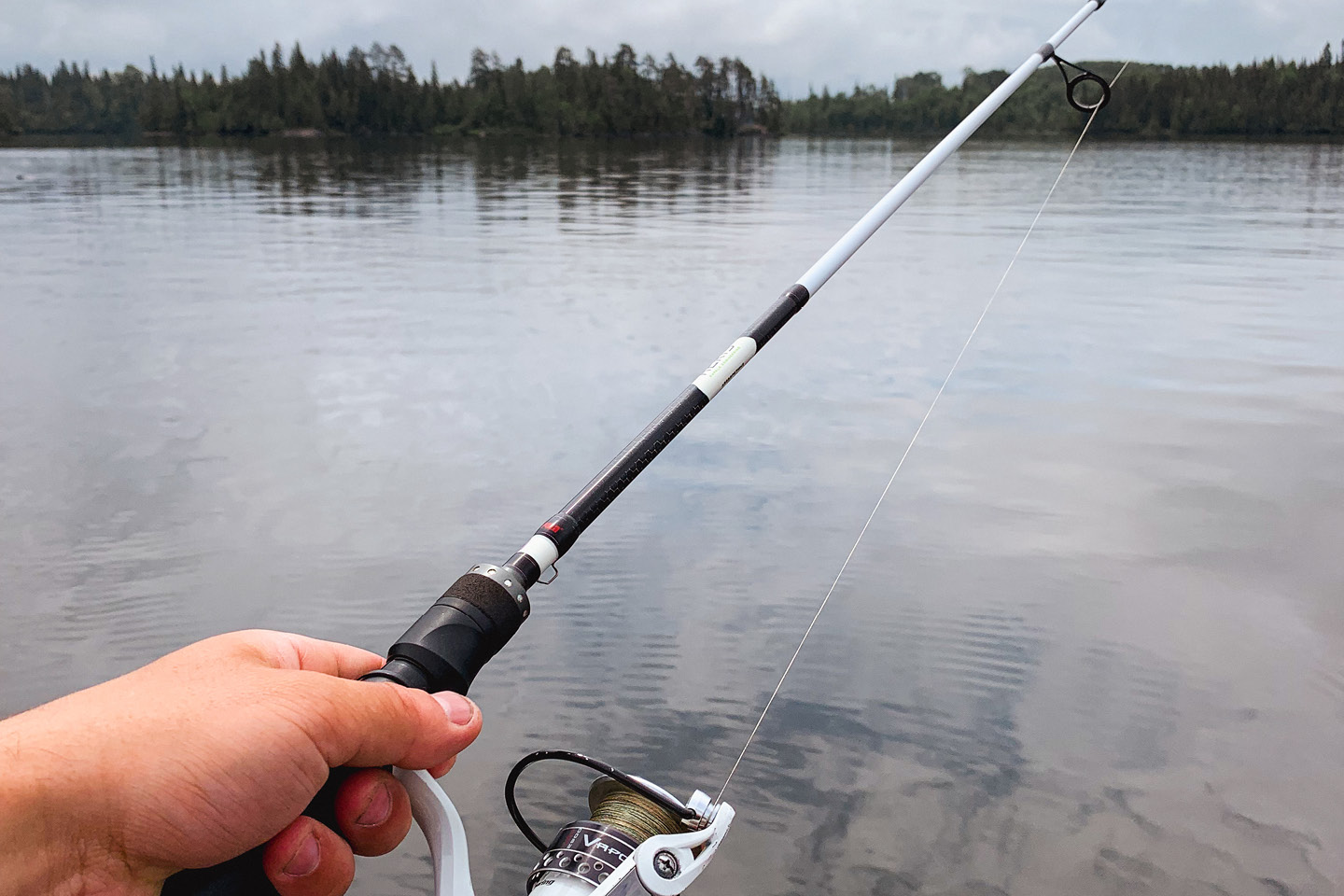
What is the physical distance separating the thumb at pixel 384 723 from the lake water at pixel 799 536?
3.15 feet

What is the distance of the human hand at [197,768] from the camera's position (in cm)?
102

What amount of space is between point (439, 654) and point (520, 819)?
0.53 metres

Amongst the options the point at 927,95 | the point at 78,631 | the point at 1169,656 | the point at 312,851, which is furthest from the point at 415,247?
the point at 927,95

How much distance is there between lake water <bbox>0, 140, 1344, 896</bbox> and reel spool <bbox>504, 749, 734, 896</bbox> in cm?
53

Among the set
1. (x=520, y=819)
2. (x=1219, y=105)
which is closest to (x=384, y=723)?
(x=520, y=819)

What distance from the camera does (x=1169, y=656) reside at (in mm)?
2936

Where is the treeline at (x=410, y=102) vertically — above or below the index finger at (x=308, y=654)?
above

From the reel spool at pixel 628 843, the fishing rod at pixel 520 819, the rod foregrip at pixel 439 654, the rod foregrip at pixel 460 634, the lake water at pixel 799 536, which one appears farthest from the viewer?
the lake water at pixel 799 536

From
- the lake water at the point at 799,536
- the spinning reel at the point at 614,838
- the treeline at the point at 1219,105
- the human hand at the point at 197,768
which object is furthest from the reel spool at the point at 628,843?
the treeline at the point at 1219,105

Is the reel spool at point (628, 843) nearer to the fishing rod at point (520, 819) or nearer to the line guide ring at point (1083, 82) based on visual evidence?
the fishing rod at point (520, 819)

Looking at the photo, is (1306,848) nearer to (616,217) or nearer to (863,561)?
(863,561)

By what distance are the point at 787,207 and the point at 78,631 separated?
16.5m

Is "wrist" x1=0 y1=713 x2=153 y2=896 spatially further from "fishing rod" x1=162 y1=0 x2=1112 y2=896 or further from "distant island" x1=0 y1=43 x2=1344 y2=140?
"distant island" x1=0 y1=43 x2=1344 y2=140

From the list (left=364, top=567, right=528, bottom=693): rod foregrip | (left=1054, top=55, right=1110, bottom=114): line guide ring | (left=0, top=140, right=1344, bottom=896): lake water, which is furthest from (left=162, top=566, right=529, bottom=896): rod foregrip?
(left=1054, top=55, right=1110, bottom=114): line guide ring
